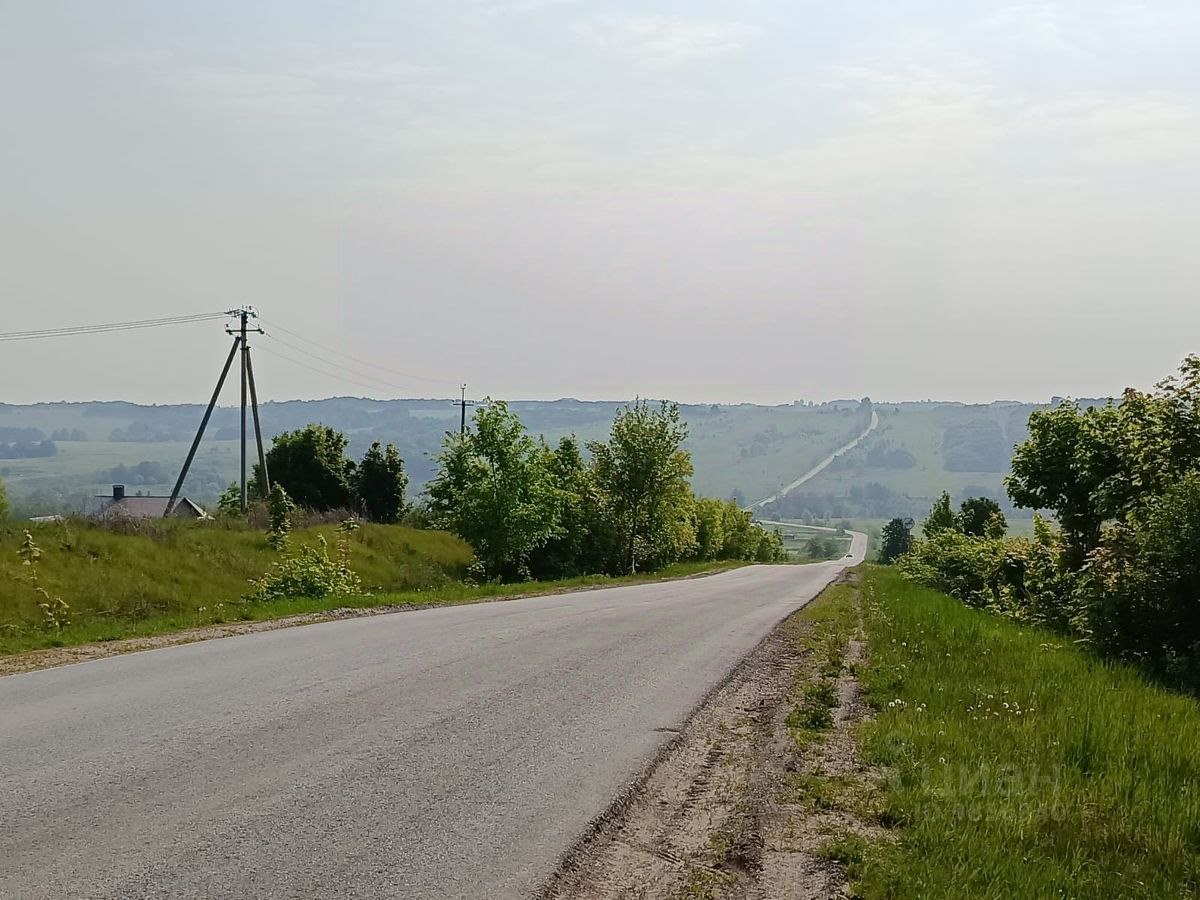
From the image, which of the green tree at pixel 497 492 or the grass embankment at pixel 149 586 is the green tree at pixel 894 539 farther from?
the grass embankment at pixel 149 586

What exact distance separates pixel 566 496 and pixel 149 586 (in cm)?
2261

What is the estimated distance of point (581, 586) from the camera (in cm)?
3244

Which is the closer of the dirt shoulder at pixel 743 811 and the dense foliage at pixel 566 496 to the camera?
the dirt shoulder at pixel 743 811

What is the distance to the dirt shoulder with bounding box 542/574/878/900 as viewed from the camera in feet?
19.4

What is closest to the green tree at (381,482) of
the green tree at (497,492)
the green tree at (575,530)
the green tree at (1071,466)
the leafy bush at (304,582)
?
the green tree at (575,530)

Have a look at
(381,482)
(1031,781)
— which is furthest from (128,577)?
(381,482)

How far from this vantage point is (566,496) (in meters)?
44.2

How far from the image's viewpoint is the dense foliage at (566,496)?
40406 mm

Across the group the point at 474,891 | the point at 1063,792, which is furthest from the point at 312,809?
the point at 1063,792

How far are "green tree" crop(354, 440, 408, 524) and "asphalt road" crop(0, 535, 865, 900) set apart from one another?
167 ft

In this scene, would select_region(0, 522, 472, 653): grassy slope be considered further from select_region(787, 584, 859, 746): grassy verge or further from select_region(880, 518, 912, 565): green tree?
select_region(880, 518, 912, 565): green tree

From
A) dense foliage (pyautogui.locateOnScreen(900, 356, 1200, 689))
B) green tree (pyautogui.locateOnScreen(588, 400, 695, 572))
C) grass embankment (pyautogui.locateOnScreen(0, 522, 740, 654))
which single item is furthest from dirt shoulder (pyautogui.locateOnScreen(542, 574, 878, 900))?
green tree (pyautogui.locateOnScreen(588, 400, 695, 572))

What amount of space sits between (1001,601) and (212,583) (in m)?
18.1

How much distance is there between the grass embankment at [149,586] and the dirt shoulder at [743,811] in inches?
369
